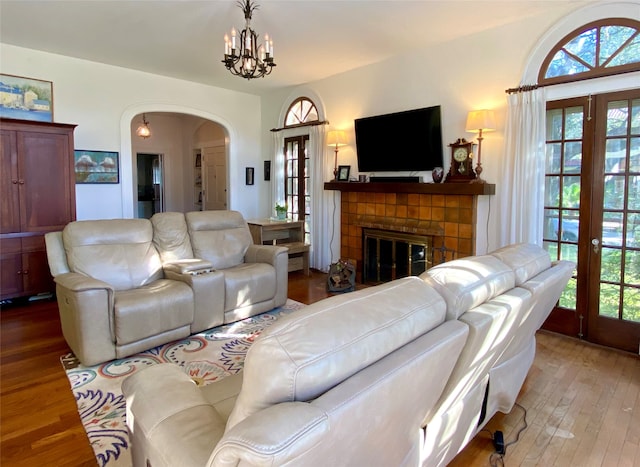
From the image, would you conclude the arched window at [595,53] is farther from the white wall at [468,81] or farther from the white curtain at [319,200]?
the white curtain at [319,200]

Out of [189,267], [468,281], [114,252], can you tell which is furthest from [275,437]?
[114,252]

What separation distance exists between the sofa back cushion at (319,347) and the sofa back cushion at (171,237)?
2.99 meters

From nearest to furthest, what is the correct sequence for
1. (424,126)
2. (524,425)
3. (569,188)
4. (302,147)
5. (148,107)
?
1. (524,425)
2. (569,188)
3. (424,126)
4. (148,107)
5. (302,147)

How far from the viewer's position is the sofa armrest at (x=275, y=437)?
2.51ft

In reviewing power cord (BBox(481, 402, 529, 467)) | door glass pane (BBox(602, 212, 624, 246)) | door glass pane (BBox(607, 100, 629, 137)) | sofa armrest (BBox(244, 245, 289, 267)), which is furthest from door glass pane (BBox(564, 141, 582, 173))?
sofa armrest (BBox(244, 245, 289, 267))

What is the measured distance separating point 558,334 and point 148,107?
5.69m

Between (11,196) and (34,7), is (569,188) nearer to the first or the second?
(34,7)

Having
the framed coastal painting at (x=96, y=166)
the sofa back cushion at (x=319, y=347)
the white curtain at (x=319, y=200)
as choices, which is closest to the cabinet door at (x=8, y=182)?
the framed coastal painting at (x=96, y=166)

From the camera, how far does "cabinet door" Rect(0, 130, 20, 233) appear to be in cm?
414

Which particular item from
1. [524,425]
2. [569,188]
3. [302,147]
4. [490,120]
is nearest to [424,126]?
[490,120]

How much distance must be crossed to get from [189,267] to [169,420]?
2389mm

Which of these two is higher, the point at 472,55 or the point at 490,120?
the point at 472,55

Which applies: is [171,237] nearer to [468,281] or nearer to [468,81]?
[468,281]

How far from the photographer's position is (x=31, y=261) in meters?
4.34
